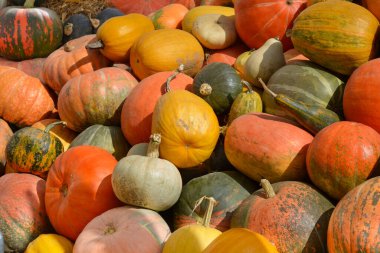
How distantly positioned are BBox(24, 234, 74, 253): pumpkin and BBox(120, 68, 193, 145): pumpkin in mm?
911

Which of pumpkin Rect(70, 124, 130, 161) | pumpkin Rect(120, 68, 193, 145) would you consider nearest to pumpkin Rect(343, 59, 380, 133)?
pumpkin Rect(120, 68, 193, 145)

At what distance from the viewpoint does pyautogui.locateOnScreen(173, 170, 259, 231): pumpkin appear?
111 inches

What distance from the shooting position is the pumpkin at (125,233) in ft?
8.50

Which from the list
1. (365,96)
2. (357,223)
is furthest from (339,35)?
(357,223)

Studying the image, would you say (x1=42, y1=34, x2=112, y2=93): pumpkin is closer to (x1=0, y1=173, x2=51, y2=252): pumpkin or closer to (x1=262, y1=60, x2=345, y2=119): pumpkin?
(x1=0, y1=173, x2=51, y2=252): pumpkin

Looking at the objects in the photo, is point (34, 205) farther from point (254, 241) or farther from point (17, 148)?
point (254, 241)

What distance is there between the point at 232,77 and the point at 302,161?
0.95 metres

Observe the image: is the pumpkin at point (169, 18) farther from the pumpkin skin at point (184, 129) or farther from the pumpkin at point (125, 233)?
the pumpkin at point (125, 233)

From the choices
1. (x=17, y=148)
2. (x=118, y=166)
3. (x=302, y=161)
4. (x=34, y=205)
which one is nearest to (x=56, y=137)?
(x=17, y=148)

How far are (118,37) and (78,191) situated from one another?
5.77 ft

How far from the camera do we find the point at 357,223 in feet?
6.98

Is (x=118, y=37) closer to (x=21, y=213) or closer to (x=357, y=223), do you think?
(x=21, y=213)

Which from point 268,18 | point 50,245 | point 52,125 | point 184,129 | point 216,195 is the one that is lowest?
point 50,245

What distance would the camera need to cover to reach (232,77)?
11.6ft
